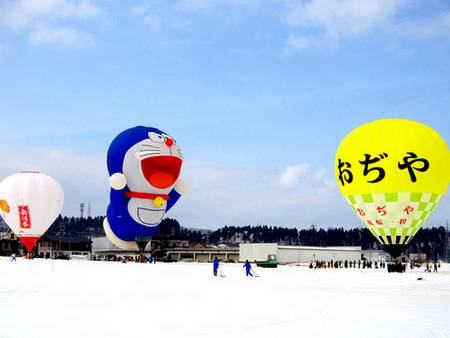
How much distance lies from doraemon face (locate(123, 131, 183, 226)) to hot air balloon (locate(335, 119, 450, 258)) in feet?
46.7

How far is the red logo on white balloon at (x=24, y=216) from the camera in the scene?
46.8 metres

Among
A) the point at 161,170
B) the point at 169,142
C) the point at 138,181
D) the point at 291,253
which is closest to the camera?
the point at 138,181

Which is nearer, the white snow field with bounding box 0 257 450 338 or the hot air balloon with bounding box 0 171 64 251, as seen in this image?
the white snow field with bounding box 0 257 450 338

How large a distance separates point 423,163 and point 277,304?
21.8 metres

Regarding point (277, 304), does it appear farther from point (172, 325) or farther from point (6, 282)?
point (6, 282)

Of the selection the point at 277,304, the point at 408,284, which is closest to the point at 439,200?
the point at 408,284

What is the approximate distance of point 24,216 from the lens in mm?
46938

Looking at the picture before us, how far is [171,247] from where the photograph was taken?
8594 centimetres

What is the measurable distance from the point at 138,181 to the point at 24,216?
34.8ft

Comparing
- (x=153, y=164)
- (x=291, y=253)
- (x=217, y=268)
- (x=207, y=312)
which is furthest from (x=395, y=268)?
(x=291, y=253)

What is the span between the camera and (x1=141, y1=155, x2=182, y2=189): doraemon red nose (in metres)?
43.4

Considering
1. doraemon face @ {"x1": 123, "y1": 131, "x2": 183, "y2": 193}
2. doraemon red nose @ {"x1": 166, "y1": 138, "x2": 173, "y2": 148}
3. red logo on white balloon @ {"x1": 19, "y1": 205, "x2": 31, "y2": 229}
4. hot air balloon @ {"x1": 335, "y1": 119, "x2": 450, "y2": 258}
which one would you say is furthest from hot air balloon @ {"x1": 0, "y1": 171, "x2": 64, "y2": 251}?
hot air balloon @ {"x1": 335, "y1": 119, "x2": 450, "y2": 258}

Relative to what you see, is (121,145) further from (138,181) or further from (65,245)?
(65,245)

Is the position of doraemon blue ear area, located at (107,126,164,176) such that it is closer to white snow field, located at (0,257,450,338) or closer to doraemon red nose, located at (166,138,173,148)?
doraemon red nose, located at (166,138,173,148)
